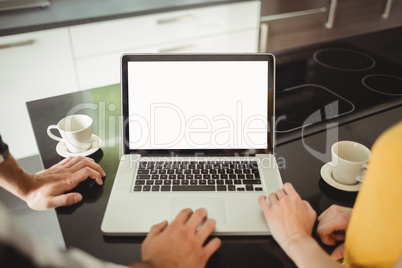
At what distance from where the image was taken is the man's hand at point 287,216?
2.52 ft

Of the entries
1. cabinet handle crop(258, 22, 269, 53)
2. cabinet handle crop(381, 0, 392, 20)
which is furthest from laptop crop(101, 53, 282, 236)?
cabinet handle crop(381, 0, 392, 20)

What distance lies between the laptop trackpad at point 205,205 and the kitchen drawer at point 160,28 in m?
1.46

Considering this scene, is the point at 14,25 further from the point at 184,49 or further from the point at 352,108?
the point at 352,108

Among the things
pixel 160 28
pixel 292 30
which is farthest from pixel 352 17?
pixel 160 28

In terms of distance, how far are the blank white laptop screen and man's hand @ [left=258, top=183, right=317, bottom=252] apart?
202mm

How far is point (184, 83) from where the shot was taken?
102 cm

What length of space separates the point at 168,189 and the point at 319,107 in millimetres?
620

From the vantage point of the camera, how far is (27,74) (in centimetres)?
198

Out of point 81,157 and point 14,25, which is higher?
point 14,25

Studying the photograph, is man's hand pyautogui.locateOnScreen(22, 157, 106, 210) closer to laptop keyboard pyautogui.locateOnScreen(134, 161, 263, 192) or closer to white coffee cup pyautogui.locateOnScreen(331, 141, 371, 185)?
laptop keyboard pyautogui.locateOnScreen(134, 161, 263, 192)

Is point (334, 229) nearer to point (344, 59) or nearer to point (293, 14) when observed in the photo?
point (344, 59)

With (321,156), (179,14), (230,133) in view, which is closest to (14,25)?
(179,14)

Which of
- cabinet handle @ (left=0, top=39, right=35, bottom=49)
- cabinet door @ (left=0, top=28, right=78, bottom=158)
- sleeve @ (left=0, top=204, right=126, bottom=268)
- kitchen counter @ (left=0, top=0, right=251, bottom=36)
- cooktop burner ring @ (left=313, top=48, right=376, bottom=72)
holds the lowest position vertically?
cabinet door @ (left=0, top=28, right=78, bottom=158)

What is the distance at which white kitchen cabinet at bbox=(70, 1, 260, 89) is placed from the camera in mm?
2072
